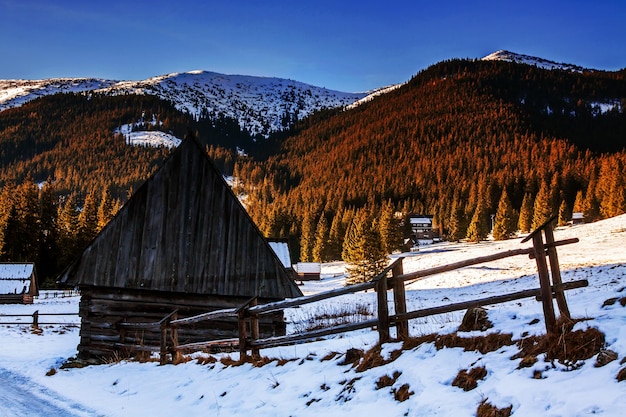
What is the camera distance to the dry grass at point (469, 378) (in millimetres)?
6121

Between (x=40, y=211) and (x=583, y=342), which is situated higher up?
(x=40, y=211)

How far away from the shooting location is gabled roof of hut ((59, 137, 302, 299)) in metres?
17.5

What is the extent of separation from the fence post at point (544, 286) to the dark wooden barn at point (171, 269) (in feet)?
36.1

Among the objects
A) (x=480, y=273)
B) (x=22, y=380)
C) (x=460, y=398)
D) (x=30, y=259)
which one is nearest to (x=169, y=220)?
(x=22, y=380)

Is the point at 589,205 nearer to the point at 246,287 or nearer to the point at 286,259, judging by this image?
the point at 286,259

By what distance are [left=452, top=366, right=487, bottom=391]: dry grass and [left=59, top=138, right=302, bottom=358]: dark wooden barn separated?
36.4 ft

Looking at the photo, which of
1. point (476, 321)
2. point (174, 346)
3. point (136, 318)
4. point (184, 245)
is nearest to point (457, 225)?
point (184, 245)

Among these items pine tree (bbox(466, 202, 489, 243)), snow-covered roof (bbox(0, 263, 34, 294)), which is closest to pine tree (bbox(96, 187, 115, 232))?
snow-covered roof (bbox(0, 263, 34, 294))

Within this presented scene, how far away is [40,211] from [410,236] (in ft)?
268

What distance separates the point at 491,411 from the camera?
5.37 meters

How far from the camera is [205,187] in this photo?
61.9ft

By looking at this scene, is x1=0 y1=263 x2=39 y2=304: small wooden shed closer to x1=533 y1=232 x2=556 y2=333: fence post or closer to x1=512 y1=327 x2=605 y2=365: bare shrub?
x1=533 y1=232 x2=556 y2=333: fence post

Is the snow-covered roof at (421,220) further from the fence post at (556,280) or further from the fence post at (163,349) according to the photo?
the fence post at (556,280)

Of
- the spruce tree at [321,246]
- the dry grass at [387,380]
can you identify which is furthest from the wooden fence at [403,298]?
the spruce tree at [321,246]
